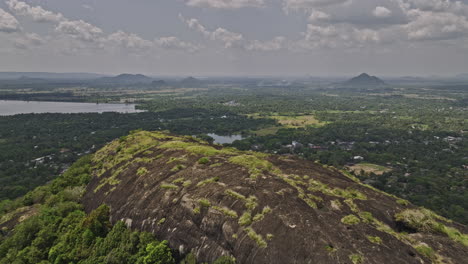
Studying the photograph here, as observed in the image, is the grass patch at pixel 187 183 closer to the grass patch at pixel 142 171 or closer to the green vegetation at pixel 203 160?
the green vegetation at pixel 203 160

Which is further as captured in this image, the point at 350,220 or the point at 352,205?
the point at 352,205

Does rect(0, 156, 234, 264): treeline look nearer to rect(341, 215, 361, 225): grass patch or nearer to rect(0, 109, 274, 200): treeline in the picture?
rect(341, 215, 361, 225): grass patch

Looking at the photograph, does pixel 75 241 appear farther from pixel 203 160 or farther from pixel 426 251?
pixel 426 251

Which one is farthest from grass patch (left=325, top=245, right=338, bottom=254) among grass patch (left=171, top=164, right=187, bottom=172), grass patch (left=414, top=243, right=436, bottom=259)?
grass patch (left=171, top=164, right=187, bottom=172)

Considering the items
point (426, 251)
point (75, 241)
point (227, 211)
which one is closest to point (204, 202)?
point (227, 211)

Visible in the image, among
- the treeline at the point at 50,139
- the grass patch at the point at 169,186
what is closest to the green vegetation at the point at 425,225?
the grass patch at the point at 169,186

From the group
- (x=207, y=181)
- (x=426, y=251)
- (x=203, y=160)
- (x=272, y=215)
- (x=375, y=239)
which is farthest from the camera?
(x=203, y=160)
